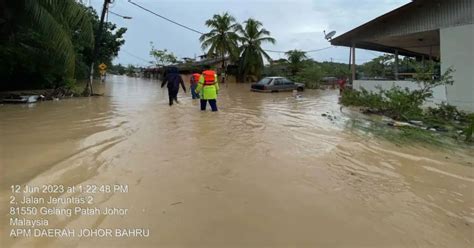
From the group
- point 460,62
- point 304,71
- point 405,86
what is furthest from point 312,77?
point 460,62

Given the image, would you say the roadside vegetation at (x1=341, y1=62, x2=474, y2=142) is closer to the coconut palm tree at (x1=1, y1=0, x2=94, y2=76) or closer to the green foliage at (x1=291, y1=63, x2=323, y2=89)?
the coconut palm tree at (x1=1, y1=0, x2=94, y2=76)

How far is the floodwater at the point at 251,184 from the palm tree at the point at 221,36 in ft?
107

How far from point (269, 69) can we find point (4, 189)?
42630mm

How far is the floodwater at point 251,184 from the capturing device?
121 inches

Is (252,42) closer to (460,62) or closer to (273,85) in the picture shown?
(273,85)

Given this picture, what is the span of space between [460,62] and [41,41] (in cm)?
1774

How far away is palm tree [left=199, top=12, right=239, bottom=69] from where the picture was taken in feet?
129

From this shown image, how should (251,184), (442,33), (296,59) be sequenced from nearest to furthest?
1. (251,184)
2. (442,33)
3. (296,59)

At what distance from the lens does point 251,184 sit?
14.3 ft

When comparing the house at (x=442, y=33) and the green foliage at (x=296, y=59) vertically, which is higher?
the green foliage at (x=296, y=59)

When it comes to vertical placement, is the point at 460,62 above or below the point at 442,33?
below

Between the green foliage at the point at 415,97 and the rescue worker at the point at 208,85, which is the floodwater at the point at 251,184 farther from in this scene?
the green foliage at the point at 415,97

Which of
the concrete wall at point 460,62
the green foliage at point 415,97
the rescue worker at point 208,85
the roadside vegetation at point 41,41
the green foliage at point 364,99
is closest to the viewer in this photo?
the green foliage at point 415,97

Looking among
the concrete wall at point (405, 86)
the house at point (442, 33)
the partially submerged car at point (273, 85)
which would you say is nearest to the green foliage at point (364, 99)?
the concrete wall at point (405, 86)
